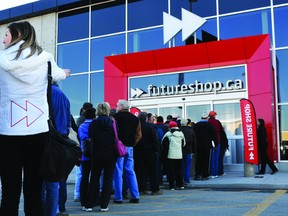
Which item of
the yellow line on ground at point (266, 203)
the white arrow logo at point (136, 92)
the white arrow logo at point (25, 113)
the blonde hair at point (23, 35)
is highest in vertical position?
the white arrow logo at point (136, 92)

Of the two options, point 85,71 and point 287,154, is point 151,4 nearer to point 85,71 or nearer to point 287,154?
point 85,71

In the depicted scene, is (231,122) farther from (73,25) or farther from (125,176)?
(73,25)

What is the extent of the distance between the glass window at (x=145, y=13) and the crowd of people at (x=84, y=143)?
6586mm

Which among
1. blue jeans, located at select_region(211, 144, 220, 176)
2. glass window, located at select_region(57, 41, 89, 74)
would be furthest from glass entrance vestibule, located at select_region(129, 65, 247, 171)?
glass window, located at select_region(57, 41, 89, 74)

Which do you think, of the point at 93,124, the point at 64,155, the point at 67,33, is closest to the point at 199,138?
the point at 93,124

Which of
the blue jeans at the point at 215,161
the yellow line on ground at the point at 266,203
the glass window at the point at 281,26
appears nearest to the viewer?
the yellow line on ground at the point at 266,203

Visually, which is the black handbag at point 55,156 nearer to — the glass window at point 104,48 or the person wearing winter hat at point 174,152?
the person wearing winter hat at point 174,152

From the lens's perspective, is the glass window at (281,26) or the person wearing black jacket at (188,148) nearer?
the person wearing black jacket at (188,148)

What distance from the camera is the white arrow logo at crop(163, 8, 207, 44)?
15.0m

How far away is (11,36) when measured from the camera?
9.04 feet

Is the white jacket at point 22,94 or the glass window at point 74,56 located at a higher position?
the glass window at point 74,56

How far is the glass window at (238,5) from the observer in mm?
14198

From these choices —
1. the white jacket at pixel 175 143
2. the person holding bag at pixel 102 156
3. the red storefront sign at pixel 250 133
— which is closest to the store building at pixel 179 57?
the red storefront sign at pixel 250 133

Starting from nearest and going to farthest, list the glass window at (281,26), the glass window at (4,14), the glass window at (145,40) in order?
the glass window at (281,26) < the glass window at (145,40) < the glass window at (4,14)
